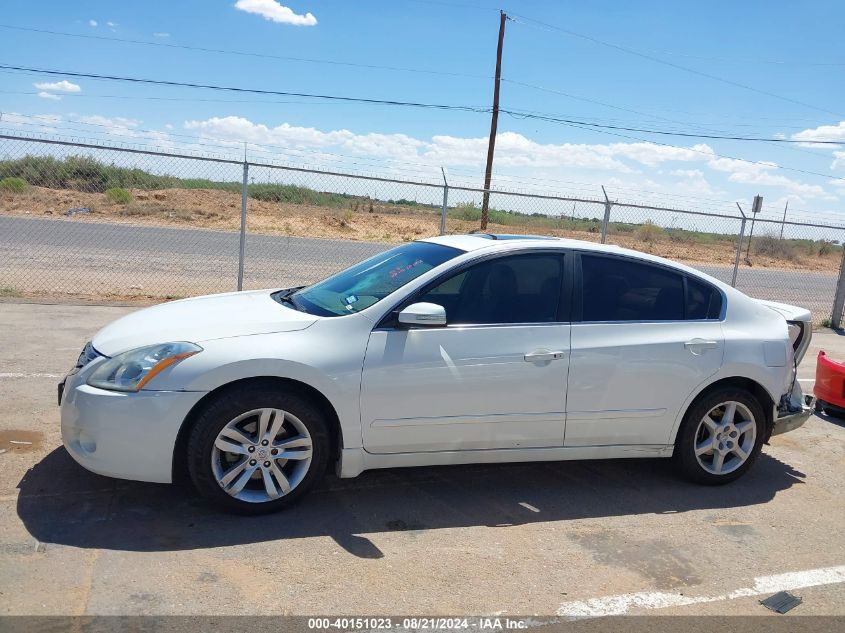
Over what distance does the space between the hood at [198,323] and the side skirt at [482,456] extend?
0.82 m

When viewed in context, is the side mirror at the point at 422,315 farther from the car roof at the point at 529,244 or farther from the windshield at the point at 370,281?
the car roof at the point at 529,244

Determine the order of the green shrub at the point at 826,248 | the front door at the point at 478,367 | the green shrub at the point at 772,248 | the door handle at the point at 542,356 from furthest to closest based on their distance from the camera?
the green shrub at the point at 826,248 → the green shrub at the point at 772,248 → the door handle at the point at 542,356 → the front door at the point at 478,367

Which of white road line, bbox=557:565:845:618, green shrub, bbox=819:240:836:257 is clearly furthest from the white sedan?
green shrub, bbox=819:240:836:257

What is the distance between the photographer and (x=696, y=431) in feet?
16.3

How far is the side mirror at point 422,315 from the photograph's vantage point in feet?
13.8

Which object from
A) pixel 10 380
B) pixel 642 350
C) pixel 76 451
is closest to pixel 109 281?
pixel 10 380

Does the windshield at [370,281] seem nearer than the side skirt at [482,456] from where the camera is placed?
No

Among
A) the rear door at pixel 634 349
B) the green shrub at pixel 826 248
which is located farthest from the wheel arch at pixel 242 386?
the green shrub at pixel 826 248

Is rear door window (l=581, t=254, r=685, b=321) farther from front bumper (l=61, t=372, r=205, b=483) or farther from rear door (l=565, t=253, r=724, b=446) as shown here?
front bumper (l=61, t=372, r=205, b=483)

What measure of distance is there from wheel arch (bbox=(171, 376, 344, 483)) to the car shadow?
0.29 m

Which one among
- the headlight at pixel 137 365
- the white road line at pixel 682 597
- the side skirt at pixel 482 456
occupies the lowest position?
the white road line at pixel 682 597

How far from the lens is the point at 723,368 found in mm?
4945

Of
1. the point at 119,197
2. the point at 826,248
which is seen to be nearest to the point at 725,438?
the point at 119,197

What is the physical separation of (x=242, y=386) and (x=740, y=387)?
3.28m
